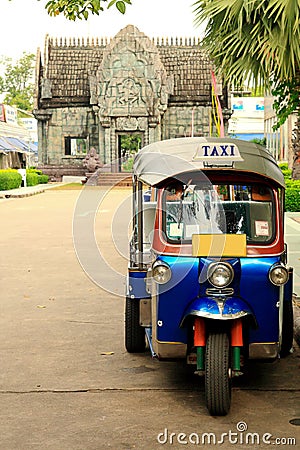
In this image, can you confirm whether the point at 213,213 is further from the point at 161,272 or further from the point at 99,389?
the point at 99,389

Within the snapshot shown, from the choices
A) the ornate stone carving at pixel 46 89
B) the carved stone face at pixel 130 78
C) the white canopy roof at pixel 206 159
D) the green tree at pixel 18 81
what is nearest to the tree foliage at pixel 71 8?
the white canopy roof at pixel 206 159

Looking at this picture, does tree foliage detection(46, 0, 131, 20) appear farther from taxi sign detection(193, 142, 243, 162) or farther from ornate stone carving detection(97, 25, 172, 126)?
ornate stone carving detection(97, 25, 172, 126)

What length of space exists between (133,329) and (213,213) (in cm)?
156

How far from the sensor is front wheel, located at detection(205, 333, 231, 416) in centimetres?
564

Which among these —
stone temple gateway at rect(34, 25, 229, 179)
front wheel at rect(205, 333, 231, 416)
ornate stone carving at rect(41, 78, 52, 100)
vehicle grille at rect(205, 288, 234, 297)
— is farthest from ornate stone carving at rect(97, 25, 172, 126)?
front wheel at rect(205, 333, 231, 416)

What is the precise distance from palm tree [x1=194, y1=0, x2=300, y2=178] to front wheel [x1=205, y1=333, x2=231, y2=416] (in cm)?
428

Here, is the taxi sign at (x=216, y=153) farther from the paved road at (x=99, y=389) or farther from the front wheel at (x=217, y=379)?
the paved road at (x=99, y=389)

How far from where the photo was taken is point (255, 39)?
980 centimetres

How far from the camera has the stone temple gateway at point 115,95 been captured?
52906mm

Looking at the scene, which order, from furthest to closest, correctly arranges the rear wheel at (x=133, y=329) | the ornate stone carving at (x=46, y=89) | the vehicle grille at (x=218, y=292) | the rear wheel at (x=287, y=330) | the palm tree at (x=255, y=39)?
the ornate stone carving at (x=46, y=89)
the palm tree at (x=255, y=39)
the rear wheel at (x=133, y=329)
the rear wheel at (x=287, y=330)
the vehicle grille at (x=218, y=292)

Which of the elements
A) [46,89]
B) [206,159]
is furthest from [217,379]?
[46,89]

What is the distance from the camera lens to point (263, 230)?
6.35 metres

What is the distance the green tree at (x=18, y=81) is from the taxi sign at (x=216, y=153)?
79145 mm

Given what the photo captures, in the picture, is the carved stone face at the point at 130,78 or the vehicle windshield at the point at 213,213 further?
the carved stone face at the point at 130,78
